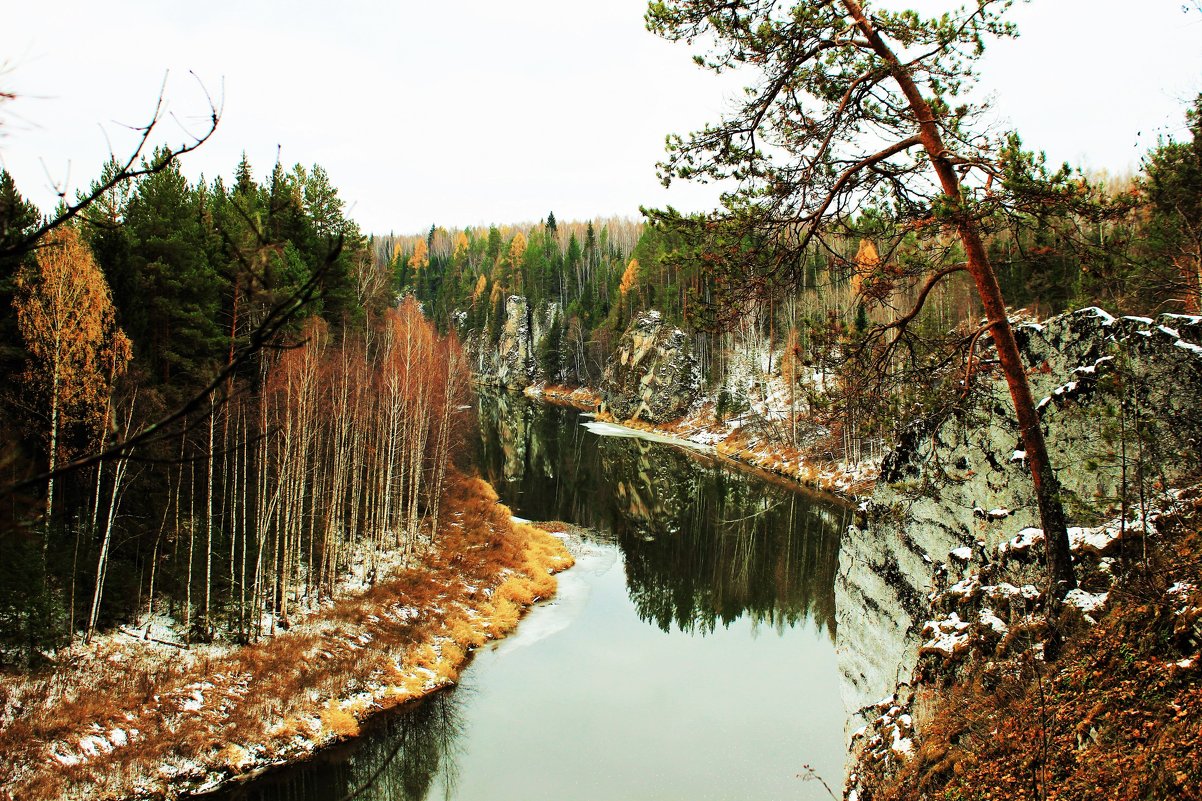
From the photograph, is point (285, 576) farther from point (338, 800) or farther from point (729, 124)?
point (729, 124)

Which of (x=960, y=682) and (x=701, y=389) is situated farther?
(x=701, y=389)

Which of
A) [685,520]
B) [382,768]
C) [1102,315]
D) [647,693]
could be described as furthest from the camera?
[685,520]

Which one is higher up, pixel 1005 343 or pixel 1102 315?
pixel 1102 315

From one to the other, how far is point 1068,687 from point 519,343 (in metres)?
91.3

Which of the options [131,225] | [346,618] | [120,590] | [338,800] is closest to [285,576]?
[346,618]

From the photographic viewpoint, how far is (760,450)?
4866 cm

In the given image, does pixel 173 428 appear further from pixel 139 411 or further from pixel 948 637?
pixel 948 637

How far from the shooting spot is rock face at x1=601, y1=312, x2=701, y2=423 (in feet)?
212

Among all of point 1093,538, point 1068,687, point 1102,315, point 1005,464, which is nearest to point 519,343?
point 1005,464

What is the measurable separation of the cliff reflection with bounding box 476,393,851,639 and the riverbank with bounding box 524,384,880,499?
2.25 meters

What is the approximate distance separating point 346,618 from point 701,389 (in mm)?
48662

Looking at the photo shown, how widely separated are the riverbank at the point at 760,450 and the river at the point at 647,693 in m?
5.13

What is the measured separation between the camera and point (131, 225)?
59.7 ft

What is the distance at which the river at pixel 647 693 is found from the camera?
13.7 m
